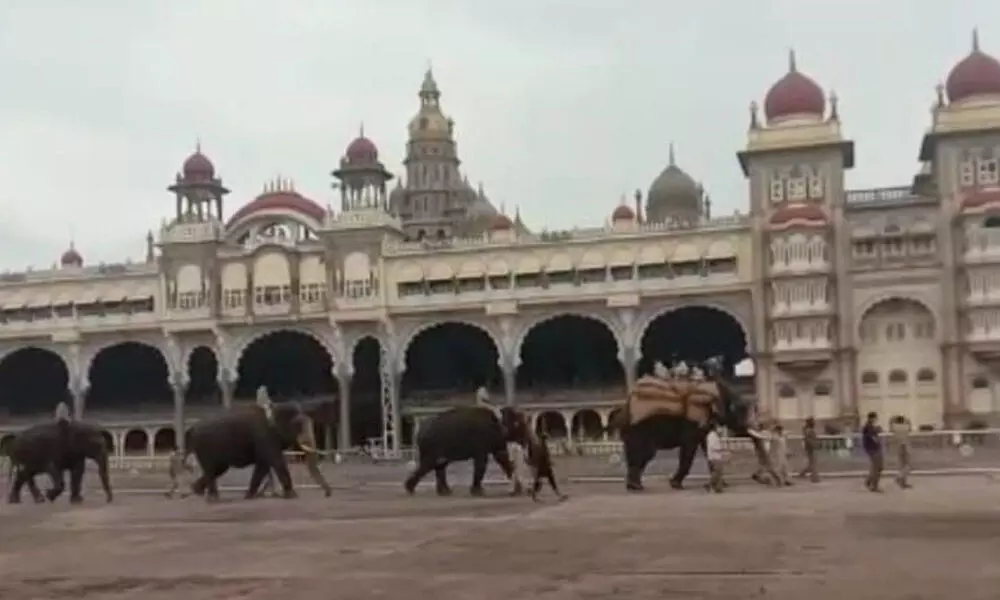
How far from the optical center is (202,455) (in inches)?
846

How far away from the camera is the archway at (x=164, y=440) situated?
62.3 m

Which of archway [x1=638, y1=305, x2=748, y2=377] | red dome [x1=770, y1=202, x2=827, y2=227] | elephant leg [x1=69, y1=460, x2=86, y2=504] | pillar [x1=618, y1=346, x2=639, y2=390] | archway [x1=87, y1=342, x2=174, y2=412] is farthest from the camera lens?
archway [x1=87, y1=342, x2=174, y2=412]

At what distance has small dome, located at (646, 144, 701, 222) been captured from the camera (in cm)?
7125

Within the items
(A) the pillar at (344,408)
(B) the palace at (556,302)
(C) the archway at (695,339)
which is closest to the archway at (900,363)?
(B) the palace at (556,302)

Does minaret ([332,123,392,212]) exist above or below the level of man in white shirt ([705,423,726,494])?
above

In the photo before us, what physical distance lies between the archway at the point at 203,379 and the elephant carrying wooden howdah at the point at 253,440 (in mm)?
41310

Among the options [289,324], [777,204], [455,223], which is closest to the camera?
[777,204]

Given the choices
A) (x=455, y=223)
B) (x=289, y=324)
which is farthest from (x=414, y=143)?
(x=289, y=324)

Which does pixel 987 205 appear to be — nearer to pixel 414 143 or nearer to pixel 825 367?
pixel 825 367

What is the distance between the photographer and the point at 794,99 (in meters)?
52.5

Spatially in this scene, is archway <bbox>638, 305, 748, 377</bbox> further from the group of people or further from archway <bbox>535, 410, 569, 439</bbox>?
the group of people

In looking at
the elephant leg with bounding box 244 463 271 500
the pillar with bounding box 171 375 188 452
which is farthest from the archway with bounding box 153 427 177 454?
the elephant leg with bounding box 244 463 271 500

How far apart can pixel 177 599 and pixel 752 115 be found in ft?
153

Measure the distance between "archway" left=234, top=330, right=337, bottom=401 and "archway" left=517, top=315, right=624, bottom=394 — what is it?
9.54m
